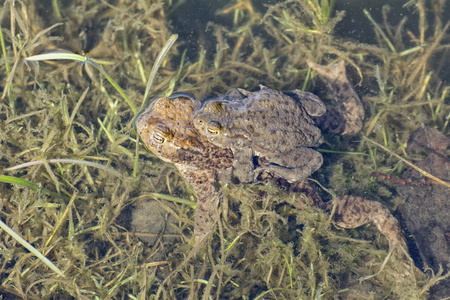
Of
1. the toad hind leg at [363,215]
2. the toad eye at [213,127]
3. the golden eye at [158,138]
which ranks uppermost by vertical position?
the toad eye at [213,127]

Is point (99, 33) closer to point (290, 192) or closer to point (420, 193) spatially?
point (290, 192)

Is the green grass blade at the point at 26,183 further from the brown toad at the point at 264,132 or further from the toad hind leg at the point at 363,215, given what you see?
the toad hind leg at the point at 363,215

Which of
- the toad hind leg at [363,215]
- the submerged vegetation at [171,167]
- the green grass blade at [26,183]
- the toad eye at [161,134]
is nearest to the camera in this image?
the green grass blade at [26,183]

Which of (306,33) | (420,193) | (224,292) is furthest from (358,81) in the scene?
(224,292)

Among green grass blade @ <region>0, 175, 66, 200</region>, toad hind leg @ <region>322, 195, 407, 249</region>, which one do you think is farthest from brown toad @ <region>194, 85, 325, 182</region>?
green grass blade @ <region>0, 175, 66, 200</region>

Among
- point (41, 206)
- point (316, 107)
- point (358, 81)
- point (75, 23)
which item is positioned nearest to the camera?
point (41, 206)

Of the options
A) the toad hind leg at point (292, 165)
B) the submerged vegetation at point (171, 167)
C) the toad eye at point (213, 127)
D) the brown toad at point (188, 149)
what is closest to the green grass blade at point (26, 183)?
the submerged vegetation at point (171, 167)

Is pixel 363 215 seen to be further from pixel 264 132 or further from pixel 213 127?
pixel 213 127

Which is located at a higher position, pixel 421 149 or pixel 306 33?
pixel 306 33
